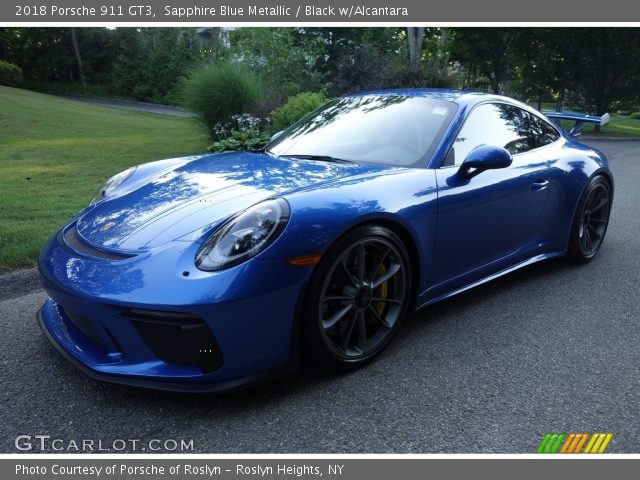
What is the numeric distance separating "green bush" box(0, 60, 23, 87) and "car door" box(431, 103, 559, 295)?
38.2 metres

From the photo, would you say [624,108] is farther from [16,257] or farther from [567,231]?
[16,257]

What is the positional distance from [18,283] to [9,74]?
122 feet

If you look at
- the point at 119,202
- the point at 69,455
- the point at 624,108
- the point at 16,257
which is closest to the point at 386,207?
the point at 119,202

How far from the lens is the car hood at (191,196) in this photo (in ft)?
8.50

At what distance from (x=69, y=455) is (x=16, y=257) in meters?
2.50

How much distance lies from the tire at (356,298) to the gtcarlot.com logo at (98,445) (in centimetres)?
67

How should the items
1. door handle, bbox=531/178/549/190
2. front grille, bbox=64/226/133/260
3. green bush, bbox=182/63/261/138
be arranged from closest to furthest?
front grille, bbox=64/226/133/260 → door handle, bbox=531/178/549/190 → green bush, bbox=182/63/261/138

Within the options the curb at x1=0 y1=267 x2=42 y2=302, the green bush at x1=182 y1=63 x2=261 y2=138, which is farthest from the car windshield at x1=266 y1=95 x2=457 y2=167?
the green bush at x1=182 y1=63 x2=261 y2=138

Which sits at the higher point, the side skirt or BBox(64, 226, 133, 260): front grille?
BBox(64, 226, 133, 260): front grille

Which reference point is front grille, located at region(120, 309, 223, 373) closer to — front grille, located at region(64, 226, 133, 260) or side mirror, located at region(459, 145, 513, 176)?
front grille, located at region(64, 226, 133, 260)

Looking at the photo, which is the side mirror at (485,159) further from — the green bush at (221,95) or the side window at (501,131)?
the green bush at (221,95)

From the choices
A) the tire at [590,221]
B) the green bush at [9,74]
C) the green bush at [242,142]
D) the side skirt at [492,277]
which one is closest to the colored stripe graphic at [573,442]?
the side skirt at [492,277]

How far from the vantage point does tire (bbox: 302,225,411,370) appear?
99.7 inches

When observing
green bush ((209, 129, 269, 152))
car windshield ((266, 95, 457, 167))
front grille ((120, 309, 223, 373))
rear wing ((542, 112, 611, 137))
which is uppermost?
car windshield ((266, 95, 457, 167))
